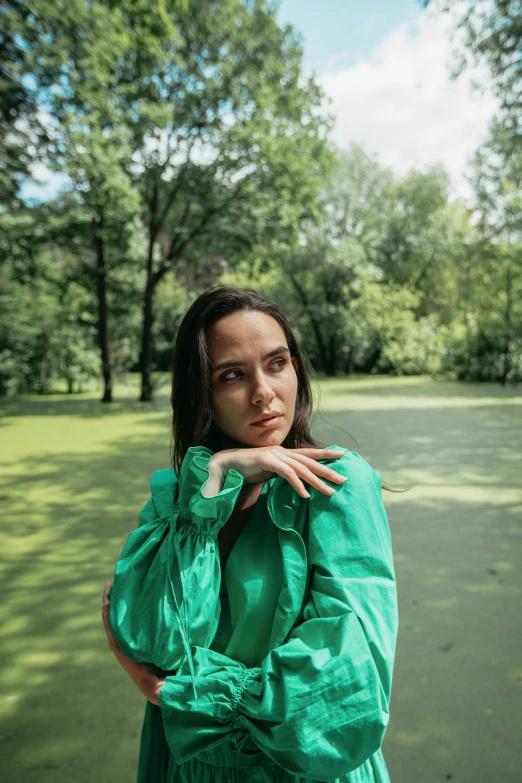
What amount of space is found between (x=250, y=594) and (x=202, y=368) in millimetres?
356

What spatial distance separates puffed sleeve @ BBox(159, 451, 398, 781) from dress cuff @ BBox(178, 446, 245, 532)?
11cm

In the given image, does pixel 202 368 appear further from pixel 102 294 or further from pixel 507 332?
pixel 507 332

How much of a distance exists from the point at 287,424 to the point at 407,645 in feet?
5.90

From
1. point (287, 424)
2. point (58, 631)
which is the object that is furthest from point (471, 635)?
point (287, 424)

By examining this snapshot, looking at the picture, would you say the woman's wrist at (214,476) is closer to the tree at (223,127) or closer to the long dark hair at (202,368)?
the long dark hair at (202,368)

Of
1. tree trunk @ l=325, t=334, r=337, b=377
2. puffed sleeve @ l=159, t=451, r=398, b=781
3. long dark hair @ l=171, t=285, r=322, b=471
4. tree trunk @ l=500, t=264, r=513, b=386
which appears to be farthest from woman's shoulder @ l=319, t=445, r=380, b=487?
Answer: tree trunk @ l=325, t=334, r=337, b=377

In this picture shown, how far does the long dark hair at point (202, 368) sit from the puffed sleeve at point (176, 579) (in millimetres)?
109

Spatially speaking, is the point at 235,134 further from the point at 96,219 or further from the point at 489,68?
the point at 489,68

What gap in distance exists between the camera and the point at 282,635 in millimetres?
764

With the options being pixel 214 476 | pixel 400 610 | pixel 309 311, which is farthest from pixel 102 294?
pixel 214 476

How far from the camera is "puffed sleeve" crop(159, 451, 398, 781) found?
0.68m

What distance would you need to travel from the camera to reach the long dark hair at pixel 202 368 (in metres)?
0.96

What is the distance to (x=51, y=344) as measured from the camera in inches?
639

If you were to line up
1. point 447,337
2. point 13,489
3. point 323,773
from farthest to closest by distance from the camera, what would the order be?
point 447,337
point 13,489
point 323,773
